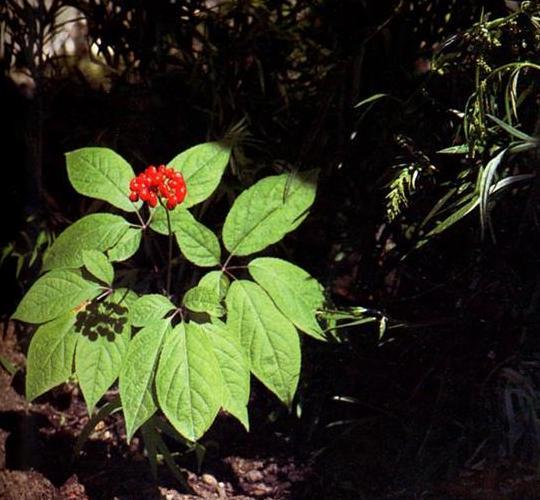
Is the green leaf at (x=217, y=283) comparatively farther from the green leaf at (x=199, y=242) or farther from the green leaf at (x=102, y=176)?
the green leaf at (x=102, y=176)

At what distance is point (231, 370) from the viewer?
5.09 feet

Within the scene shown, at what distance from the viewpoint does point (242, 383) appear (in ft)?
5.08

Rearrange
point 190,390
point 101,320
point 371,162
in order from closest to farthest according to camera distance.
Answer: point 190,390 < point 101,320 < point 371,162

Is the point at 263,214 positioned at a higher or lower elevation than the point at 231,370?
higher

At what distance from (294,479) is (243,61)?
3.25ft

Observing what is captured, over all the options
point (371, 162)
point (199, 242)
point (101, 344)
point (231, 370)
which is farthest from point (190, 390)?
point (371, 162)

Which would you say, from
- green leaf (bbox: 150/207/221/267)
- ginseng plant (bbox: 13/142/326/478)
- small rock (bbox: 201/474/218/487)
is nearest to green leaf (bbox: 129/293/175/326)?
ginseng plant (bbox: 13/142/326/478)

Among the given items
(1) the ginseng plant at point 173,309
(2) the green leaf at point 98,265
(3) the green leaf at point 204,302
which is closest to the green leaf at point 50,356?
(1) the ginseng plant at point 173,309

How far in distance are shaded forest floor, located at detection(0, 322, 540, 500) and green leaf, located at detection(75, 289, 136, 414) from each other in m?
0.38

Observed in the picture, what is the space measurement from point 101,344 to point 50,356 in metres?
0.10

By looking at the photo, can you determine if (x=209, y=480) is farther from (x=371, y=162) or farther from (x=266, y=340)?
(x=371, y=162)

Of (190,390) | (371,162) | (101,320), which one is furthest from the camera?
(371,162)

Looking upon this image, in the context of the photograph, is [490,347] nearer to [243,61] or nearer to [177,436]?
[177,436]

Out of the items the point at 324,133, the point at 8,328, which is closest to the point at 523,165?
the point at 324,133
